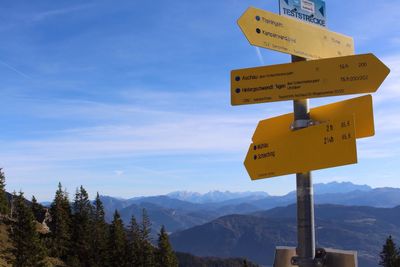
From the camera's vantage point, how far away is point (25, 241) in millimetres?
75125

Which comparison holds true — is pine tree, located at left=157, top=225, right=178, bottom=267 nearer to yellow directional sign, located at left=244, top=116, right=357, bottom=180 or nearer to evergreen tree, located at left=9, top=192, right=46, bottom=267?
evergreen tree, located at left=9, top=192, right=46, bottom=267

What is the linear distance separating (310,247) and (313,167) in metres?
1.09

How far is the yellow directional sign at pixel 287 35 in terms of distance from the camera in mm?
6223

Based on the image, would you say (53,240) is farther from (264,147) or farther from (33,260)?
(264,147)

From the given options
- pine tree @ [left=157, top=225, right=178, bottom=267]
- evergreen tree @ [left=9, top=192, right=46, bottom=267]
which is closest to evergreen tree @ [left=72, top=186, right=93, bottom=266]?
pine tree @ [left=157, top=225, right=178, bottom=267]

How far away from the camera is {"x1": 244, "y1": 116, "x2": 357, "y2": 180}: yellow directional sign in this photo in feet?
18.5

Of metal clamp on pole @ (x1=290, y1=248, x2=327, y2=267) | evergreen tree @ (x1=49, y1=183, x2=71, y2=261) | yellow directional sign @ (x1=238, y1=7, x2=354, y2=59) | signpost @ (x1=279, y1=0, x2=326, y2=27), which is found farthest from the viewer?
evergreen tree @ (x1=49, y1=183, x2=71, y2=261)

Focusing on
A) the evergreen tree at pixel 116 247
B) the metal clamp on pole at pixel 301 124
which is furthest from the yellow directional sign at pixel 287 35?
the evergreen tree at pixel 116 247

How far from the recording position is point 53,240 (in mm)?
97375

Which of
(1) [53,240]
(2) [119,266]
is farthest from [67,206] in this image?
(2) [119,266]

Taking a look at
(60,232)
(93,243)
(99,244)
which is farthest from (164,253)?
(60,232)

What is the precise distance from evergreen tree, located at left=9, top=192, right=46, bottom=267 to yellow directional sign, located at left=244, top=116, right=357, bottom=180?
7588 cm

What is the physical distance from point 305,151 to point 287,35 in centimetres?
167

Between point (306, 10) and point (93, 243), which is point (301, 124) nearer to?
point (306, 10)
